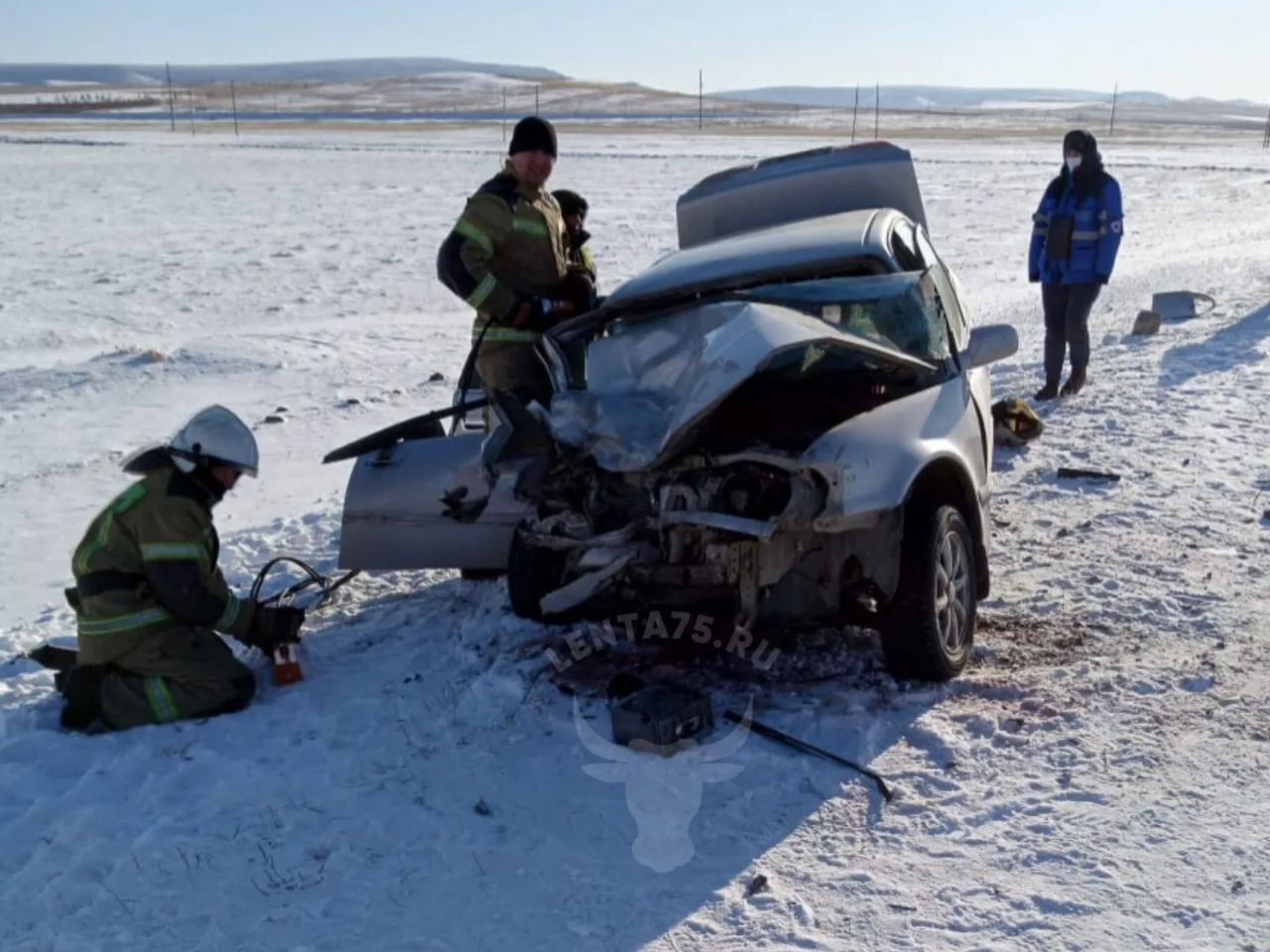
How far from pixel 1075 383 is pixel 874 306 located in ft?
16.1

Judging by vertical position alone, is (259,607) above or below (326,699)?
above

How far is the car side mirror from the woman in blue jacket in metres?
3.98

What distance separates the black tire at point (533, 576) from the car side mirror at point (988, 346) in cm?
200

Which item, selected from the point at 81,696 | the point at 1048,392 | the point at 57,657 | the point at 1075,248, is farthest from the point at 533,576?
A: the point at 1075,248

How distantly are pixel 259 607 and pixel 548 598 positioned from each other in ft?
4.16

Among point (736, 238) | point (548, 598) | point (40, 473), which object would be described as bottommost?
point (40, 473)

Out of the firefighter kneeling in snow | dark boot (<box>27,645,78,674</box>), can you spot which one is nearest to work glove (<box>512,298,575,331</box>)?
the firefighter kneeling in snow

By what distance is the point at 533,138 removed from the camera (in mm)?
6363

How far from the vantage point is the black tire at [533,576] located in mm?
5562

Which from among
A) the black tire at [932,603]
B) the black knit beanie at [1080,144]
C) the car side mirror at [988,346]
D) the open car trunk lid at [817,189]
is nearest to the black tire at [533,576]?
the black tire at [932,603]

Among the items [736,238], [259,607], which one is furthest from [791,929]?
[736,238]

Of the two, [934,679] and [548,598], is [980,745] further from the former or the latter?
[548,598]

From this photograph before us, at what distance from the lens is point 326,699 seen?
5.14 m

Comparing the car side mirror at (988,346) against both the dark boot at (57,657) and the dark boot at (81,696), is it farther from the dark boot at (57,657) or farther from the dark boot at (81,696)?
the dark boot at (57,657)
